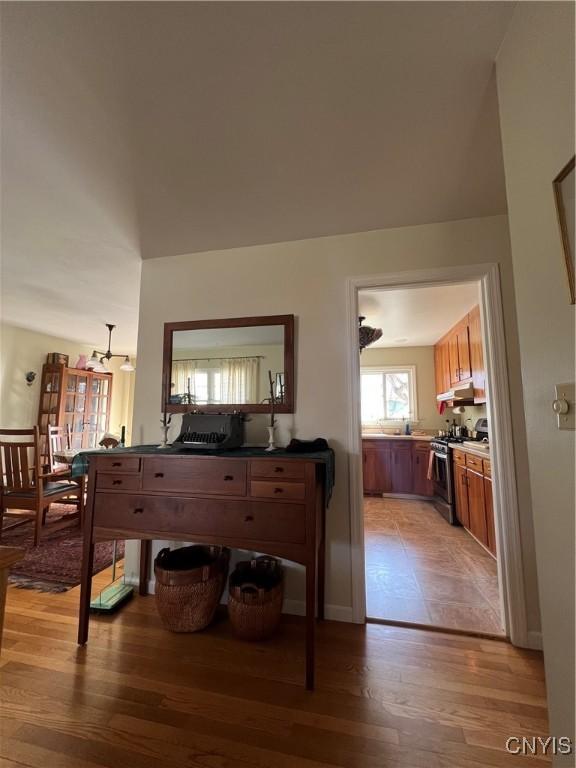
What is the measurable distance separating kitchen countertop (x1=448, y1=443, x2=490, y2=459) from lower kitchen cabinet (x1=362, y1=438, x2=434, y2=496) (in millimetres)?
982

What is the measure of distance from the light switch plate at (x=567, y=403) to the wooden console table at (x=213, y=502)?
0.93 metres

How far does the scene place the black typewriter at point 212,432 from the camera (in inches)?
70.2

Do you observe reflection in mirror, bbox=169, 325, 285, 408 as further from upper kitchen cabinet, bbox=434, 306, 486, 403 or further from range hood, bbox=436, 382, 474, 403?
range hood, bbox=436, 382, 474, 403

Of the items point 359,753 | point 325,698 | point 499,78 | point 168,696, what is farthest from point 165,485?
point 499,78

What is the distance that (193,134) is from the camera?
1.33 metres

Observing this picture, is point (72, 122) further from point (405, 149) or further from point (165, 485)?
point (165, 485)

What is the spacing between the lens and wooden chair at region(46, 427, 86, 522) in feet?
10.6

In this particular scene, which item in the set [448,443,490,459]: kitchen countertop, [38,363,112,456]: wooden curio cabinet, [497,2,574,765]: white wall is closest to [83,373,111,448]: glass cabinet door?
[38,363,112,456]: wooden curio cabinet

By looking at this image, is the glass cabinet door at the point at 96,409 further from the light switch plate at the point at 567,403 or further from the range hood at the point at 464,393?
the light switch plate at the point at 567,403

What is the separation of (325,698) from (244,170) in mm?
2412

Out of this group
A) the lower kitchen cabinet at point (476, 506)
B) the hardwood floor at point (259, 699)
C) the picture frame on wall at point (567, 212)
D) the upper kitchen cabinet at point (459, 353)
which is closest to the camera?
the picture frame on wall at point (567, 212)

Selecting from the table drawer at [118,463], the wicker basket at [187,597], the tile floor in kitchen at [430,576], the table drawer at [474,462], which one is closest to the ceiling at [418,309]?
the table drawer at [474,462]

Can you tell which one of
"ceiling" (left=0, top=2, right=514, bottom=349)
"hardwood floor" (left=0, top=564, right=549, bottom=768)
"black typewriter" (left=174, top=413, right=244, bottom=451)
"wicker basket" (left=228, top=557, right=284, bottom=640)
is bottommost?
"hardwood floor" (left=0, top=564, right=549, bottom=768)

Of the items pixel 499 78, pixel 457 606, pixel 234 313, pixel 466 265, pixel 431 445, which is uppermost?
pixel 499 78
